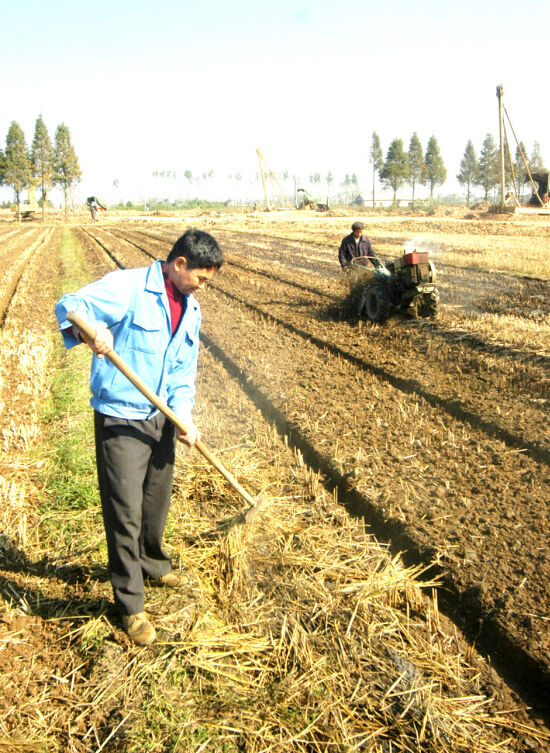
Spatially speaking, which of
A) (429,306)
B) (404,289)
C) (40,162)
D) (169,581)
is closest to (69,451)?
(169,581)

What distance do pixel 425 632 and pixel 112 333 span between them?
2144mm

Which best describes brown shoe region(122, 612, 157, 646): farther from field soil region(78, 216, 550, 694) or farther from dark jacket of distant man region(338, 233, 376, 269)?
dark jacket of distant man region(338, 233, 376, 269)

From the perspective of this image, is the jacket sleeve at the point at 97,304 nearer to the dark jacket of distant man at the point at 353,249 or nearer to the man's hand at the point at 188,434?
the man's hand at the point at 188,434

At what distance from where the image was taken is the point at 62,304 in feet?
8.43

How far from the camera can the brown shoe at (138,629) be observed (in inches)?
116

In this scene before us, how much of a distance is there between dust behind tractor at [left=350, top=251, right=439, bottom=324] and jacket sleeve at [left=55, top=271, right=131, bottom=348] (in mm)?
6237

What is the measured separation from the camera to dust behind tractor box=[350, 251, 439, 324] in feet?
27.8

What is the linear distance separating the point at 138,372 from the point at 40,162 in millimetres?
61847

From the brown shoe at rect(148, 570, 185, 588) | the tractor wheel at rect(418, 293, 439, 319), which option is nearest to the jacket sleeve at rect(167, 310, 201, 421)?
the brown shoe at rect(148, 570, 185, 588)

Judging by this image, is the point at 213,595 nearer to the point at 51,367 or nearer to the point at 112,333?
the point at 112,333

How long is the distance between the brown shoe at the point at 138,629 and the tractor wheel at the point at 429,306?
6895 mm

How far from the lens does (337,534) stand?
3996mm

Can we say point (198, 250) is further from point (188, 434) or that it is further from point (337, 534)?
point (337, 534)

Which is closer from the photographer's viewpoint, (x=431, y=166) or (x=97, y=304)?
(x=97, y=304)
